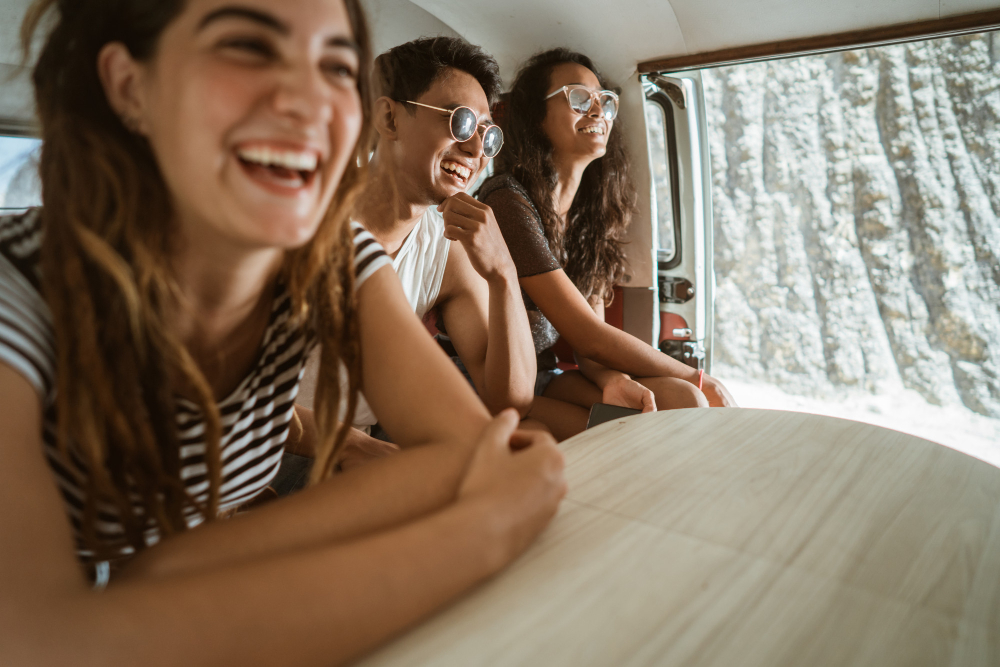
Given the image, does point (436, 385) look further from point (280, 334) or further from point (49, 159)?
point (49, 159)

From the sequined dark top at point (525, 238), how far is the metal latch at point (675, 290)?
2.82 feet

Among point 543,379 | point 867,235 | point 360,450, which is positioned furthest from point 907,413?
point 360,450

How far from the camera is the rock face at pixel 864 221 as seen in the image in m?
6.45

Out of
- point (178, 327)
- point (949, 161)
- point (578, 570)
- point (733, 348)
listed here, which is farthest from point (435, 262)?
point (949, 161)

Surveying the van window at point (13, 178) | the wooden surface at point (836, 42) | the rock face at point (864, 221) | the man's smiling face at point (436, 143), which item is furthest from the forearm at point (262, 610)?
the rock face at point (864, 221)

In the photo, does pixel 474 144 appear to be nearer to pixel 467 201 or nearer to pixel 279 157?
pixel 467 201

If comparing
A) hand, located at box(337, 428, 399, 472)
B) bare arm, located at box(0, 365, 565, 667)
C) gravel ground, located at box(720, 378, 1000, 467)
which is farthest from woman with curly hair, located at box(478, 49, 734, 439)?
gravel ground, located at box(720, 378, 1000, 467)

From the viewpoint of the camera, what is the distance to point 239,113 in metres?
0.73

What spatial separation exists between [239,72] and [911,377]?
304 inches

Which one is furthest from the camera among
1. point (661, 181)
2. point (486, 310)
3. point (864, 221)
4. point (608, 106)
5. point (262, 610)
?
point (864, 221)

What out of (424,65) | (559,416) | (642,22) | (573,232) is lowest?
(559,416)

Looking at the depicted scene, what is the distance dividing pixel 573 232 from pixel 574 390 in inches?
33.1

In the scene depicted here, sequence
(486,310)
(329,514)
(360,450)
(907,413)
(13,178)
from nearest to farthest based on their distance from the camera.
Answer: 1. (329,514)
2. (360,450)
3. (13,178)
4. (486,310)
5. (907,413)

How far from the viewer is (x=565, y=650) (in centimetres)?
59
